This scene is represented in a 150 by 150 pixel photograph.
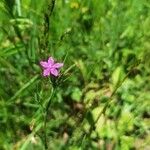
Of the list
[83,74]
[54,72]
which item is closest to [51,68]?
[54,72]

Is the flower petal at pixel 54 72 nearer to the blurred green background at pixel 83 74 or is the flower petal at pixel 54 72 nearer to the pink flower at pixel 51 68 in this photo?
the pink flower at pixel 51 68

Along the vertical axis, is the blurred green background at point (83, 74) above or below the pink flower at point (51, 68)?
above

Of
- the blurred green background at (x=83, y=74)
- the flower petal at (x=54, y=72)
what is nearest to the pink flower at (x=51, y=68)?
the flower petal at (x=54, y=72)

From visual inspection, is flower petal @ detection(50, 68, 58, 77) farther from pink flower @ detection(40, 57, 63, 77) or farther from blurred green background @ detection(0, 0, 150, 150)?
blurred green background @ detection(0, 0, 150, 150)

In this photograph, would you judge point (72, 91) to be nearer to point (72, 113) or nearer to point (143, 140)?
point (72, 113)

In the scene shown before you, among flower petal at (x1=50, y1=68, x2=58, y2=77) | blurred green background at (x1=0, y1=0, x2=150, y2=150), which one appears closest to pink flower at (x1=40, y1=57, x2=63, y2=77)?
flower petal at (x1=50, y1=68, x2=58, y2=77)

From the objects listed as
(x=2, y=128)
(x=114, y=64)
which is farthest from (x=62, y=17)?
(x=2, y=128)

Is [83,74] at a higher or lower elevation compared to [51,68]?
higher

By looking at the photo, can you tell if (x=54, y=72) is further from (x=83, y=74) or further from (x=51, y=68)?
(x=83, y=74)

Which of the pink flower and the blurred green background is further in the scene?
the blurred green background
